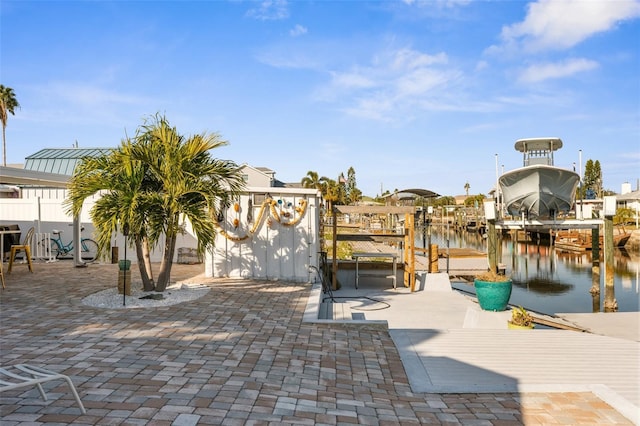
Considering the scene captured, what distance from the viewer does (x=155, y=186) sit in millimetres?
7406

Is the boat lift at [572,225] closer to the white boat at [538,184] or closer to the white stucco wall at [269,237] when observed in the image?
the white boat at [538,184]

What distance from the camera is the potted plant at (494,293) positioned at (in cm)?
848

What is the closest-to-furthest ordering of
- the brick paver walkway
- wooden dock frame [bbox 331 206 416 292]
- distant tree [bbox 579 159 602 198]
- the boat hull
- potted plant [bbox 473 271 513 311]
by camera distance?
1. the brick paver walkway
2. potted plant [bbox 473 271 513 311]
3. wooden dock frame [bbox 331 206 416 292]
4. the boat hull
5. distant tree [bbox 579 159 602 198]

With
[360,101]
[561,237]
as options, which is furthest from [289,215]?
[561,237]

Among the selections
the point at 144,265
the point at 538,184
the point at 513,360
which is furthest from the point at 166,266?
the point at 538,184

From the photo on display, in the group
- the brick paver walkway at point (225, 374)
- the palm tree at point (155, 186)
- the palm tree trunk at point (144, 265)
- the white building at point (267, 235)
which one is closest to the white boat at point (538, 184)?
the white building at point (267, 235)

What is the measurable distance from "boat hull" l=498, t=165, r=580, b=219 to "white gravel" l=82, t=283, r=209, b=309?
33.4 feet

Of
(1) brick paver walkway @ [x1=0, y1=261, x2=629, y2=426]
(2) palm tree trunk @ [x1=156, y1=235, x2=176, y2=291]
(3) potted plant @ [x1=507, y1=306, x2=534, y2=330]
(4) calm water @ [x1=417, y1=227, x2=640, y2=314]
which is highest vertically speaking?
(2) palm tree trunk @ [x1=156, y1=235, x2=176, y2=291]

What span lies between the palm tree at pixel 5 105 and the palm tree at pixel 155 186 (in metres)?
37.4

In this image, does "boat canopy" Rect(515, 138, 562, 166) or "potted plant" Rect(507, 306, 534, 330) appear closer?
"potted plant" Rect(507, 306, 534, 330)

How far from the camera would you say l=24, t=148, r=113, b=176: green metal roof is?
2341 centimetres

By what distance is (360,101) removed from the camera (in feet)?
47.4

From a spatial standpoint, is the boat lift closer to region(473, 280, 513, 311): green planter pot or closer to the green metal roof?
region(473, 280, 513, 311): green planter pot

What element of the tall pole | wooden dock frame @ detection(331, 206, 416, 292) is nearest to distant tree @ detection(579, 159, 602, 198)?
the tall pole
